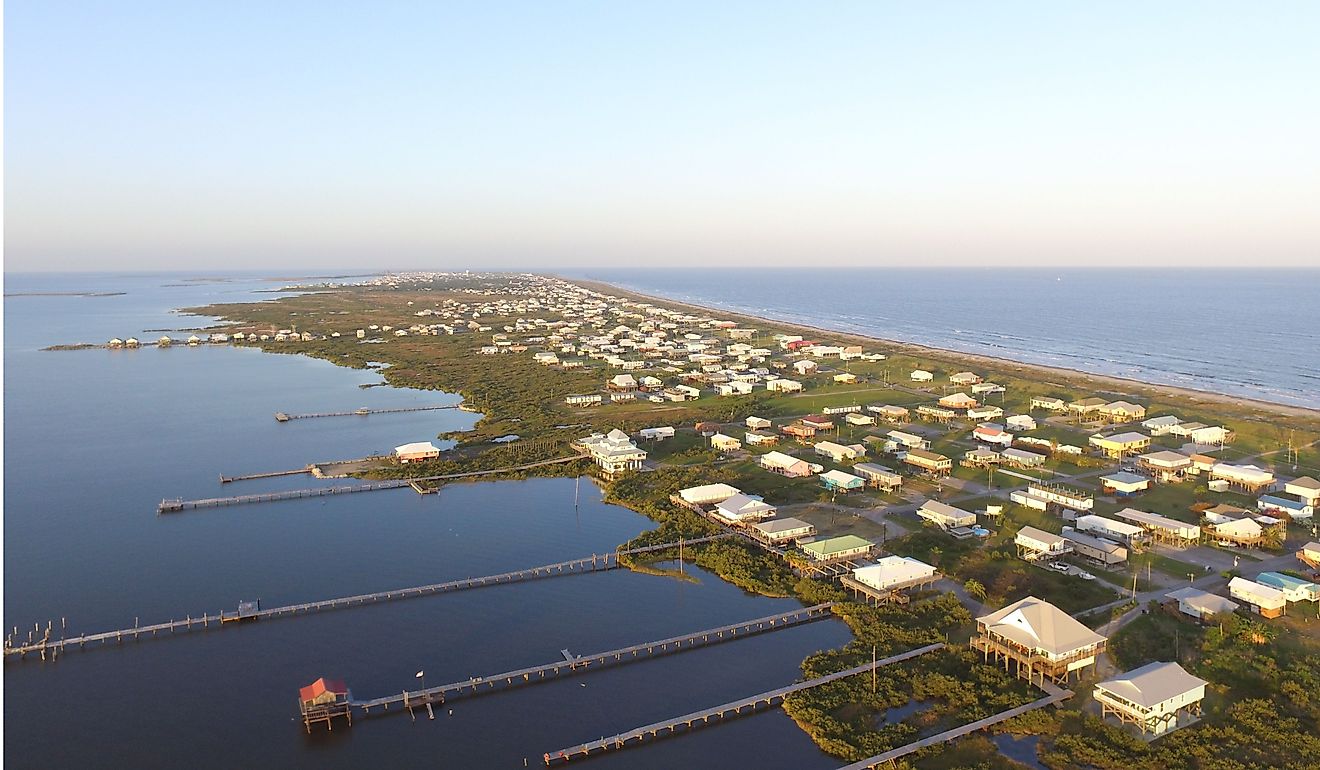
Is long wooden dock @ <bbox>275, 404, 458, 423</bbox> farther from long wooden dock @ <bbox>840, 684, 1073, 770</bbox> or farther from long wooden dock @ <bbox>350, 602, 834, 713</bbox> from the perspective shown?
long wooden dock @ <bbox>840, 684, 1073, 770</bbox>

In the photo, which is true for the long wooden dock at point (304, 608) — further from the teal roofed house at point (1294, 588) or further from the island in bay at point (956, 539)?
the teal roofed house at point (1294, 588)

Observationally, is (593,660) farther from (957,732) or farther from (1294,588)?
(1294,588)

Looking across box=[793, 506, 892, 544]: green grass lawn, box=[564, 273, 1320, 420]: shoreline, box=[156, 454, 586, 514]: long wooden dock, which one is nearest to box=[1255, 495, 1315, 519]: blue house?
box=[793, 506, 892, 544]: green grass lawn

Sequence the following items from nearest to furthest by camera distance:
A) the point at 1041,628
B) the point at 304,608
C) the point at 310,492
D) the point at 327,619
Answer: the point at 1041,628 → the point at 327,619 → the point at 304,608 → the point at 310,492

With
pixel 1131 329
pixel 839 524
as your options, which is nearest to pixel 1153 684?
pixel 839 524

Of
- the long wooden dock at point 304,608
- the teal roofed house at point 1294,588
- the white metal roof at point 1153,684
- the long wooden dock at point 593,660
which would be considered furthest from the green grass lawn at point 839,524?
the teal roofed house at point 1294,588

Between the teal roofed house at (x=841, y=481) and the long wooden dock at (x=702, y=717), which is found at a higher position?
the teal roofed house at (x=841, y=481)

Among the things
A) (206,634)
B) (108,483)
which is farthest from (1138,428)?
(108,483)
